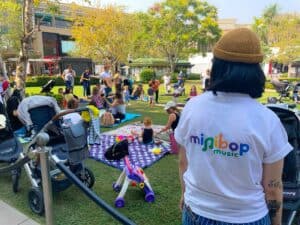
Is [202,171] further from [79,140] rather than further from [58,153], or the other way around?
[58,153]

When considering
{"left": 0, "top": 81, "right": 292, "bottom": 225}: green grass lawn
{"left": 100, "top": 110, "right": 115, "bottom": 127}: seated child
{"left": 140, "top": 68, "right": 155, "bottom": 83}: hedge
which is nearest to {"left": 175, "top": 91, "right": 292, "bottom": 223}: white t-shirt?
{"left": 0, "top": 81, "right": 292, "bottom": 225}: green grass lawn

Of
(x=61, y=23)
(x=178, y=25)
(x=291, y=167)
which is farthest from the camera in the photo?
(x=61, y=23)

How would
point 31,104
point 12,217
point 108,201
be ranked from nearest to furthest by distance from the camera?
point 12,217
point 108,201
point 31,104

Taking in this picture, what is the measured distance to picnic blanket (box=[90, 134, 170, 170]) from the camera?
17.1ft

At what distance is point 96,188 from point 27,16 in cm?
644

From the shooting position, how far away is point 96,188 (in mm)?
4223

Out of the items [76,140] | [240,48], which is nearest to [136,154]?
[76,140]

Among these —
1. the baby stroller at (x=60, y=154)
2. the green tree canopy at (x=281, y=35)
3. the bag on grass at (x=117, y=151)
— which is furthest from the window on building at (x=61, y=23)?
the bag on grass at (x=117, y=151)

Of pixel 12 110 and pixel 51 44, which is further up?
pixel 51 44

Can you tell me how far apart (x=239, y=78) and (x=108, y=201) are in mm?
3088

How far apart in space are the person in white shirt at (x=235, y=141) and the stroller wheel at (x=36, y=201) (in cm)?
258

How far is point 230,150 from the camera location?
1261 mm

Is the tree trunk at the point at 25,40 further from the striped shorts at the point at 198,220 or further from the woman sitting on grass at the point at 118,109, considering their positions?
the striped shorts at the point at 198,220

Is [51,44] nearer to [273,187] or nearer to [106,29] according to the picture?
[106,29]
